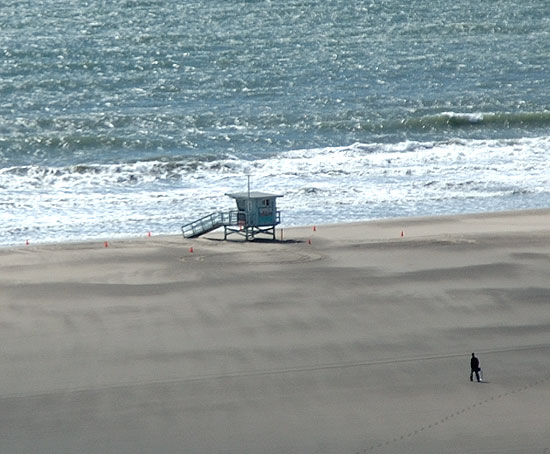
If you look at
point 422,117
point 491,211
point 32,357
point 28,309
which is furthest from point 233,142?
point 32,357

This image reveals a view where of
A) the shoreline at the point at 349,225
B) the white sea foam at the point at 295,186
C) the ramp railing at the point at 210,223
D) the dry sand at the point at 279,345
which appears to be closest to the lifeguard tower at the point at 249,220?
the ramp railing at the point at 210,223

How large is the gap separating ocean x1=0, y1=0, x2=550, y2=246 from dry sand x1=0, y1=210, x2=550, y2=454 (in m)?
6.95

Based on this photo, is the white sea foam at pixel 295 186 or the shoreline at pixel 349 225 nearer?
the shoreline at pixel 349 225

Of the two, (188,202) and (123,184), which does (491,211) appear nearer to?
(188,202)

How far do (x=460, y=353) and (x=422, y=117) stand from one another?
3449 cm

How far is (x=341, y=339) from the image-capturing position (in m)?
31.4

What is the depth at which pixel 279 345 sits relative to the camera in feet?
102

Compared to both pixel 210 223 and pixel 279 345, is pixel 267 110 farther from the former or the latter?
pixel 279 345

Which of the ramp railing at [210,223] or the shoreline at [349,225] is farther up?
the ramp railing at [210,223]

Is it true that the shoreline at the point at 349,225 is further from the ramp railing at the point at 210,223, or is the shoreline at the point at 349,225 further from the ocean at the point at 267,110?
the ocean at the point at 267,110

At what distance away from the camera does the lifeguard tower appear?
4325 cm

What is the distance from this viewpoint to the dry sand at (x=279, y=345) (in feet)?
86.5

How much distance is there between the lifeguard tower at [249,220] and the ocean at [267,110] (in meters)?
2.19

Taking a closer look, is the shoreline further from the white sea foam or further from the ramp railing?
the white sea foam
